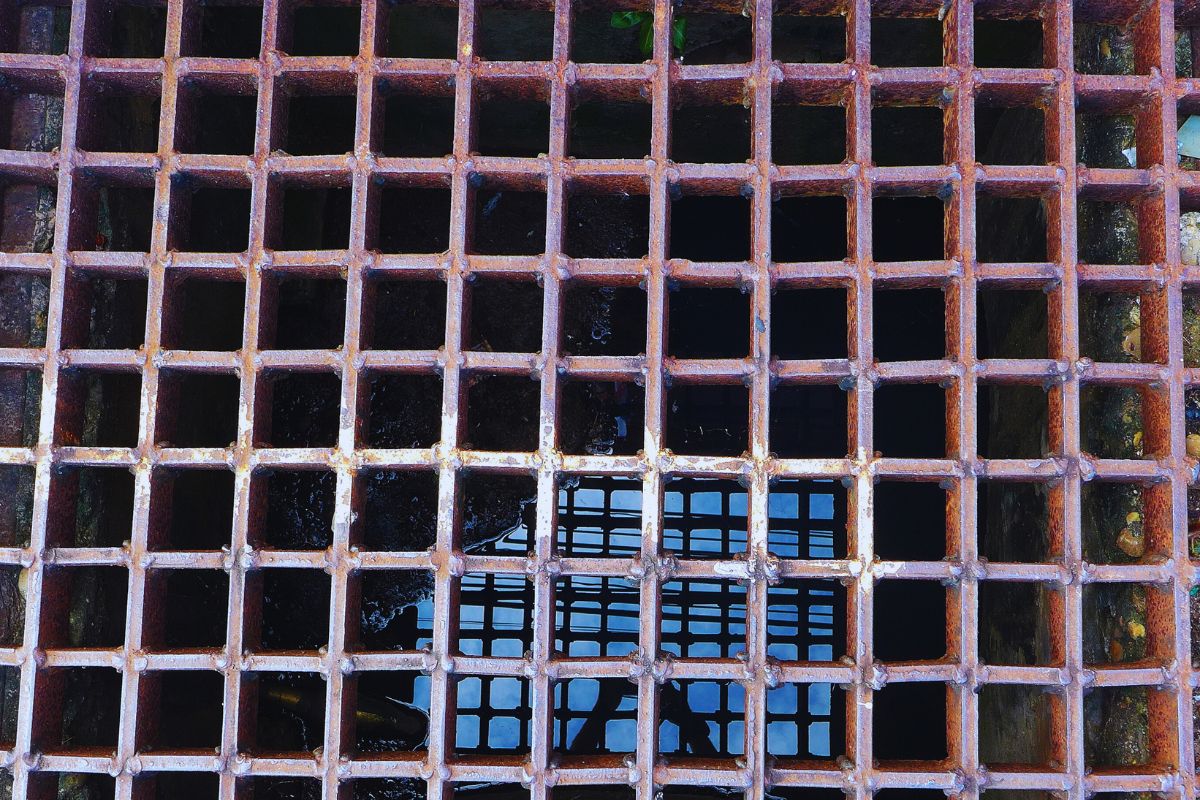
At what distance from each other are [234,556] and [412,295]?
1.71m

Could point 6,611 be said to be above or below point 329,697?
above

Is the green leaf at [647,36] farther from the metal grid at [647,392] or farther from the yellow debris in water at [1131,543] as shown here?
the yellow debris in water at [1131,543]

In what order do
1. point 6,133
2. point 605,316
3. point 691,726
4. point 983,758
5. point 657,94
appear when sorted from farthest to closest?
point 605,316 → point 691,726 → point 983,758 → point 6,133 → point 657,94

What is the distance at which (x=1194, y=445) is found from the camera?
2.01 m

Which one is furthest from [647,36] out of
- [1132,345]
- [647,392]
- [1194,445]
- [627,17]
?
[1194,445]

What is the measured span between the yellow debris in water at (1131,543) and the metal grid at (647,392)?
0.08 meters

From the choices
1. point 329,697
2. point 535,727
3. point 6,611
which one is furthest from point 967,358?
point 6,611

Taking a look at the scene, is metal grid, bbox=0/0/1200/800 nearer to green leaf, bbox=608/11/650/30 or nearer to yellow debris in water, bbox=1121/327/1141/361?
yellow debris in water, bbox=1121/327/1141/361

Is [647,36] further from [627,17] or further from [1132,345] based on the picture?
[1132,345]

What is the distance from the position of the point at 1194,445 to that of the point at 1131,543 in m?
0.28

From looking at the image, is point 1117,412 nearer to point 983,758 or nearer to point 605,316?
point 983,758

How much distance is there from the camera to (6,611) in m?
2.03

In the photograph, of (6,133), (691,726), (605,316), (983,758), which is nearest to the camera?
(6,133)

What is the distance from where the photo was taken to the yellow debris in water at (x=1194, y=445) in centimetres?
201
